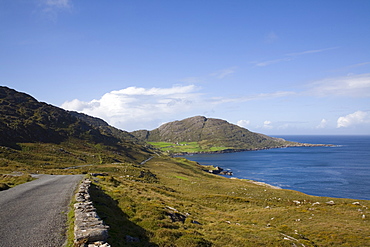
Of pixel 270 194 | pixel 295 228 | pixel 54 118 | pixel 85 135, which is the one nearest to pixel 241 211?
pixel 295 228

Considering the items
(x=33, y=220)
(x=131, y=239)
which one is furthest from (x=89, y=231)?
(x=33, y=220)

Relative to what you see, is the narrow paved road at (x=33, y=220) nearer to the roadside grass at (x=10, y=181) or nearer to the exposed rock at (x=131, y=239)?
the exposed rock at (x=131, y=239)

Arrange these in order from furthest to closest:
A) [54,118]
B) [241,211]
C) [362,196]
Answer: [54,118], [362,196], [241,211]

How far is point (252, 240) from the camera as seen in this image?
2112cm

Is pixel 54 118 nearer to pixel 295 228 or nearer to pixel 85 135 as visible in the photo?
pixel 85 135

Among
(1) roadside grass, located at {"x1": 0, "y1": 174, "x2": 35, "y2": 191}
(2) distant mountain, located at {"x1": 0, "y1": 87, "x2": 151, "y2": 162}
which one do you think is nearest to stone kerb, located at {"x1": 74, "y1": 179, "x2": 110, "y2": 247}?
(1) roadside grass, located at {"x1": 0, "y1": 174, "x2": 35, "y2": 191}

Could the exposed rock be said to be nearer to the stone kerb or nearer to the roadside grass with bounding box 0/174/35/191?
the stone kerb

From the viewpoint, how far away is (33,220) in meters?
15.5

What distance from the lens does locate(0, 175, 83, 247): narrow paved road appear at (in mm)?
12359

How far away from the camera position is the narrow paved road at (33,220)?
12359 mm

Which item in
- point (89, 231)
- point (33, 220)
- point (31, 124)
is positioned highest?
→ point (31, 124)

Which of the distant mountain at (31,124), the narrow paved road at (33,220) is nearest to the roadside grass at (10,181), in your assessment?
the narrow paved road at (33,220)

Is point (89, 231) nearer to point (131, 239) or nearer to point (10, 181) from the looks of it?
point (131, 239)

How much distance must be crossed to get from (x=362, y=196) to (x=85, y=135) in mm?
180546
